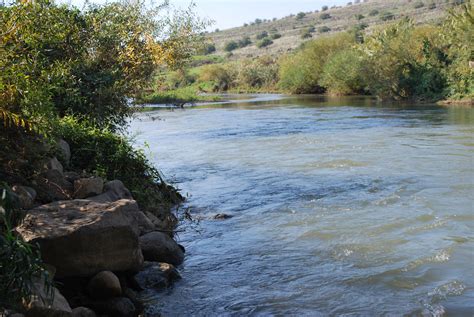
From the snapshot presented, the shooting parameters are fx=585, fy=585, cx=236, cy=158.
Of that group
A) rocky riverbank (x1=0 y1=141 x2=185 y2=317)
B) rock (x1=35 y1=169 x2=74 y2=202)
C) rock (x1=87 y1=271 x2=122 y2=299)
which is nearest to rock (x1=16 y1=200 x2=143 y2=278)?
rocky riverbank (x1=0 y1=141 x2=185 y2=317)

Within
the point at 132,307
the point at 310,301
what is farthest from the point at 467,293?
→ the point at 132,307

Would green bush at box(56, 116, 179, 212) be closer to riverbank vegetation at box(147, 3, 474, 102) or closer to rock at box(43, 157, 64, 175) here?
rock at box(43, 157, 64, 175)

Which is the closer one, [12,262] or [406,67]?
[12,262]

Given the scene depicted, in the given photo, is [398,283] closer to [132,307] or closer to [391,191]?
[132,307]

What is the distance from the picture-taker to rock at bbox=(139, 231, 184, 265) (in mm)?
8406

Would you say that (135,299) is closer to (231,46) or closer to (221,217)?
(221,217)

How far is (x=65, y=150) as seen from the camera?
999 centimetres

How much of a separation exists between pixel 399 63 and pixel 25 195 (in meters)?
→ 39.8

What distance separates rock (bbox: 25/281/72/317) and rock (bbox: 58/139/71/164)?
15.0 feet

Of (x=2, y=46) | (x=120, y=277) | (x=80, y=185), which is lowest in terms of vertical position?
(x=120, y=277)

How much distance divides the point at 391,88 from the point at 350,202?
109ft

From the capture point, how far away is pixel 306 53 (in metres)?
62.9

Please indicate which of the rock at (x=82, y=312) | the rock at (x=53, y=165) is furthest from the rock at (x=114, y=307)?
the rock at (x=53, y=165)

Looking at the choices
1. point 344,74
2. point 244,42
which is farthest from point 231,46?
point 344,74
